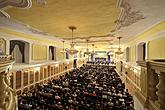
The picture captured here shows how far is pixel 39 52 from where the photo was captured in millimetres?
12906

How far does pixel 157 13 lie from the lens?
5164 millimetres

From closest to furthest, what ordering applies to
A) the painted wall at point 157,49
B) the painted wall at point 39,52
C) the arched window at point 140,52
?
the painted wall at point 157,49 < the arched window at point 140,52 < the painted wall at point 39,52

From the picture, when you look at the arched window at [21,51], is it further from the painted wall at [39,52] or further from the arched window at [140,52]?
the arched window at [140,52]

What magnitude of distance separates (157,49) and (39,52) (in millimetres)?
9595

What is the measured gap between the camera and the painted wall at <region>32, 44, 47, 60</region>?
11892mm

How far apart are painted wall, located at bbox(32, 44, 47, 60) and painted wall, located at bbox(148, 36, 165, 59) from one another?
28.4 ft

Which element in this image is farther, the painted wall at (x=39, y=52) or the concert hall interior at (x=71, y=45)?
the painted wall at (x=39, y=52)

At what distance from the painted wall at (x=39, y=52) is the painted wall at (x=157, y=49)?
340 inches

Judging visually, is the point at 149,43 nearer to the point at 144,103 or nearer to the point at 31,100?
the point at 144,103

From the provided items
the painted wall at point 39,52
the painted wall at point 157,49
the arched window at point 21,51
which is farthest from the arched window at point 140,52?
the arched window at point 21,51

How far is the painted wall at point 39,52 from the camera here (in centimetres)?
1189

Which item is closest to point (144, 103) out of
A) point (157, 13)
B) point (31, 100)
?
point (157, 13)

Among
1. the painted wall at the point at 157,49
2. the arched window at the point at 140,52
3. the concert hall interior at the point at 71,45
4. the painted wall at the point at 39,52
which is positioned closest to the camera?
the concert hall interior at the point at 71,45

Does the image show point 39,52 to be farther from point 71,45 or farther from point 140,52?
point 140,52
